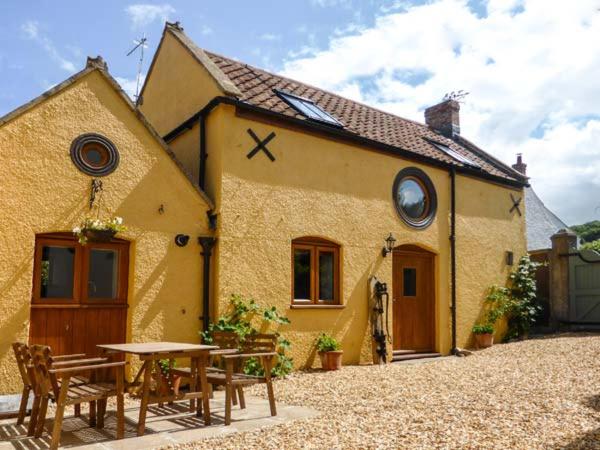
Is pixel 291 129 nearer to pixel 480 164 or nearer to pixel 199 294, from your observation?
pixel 199 294

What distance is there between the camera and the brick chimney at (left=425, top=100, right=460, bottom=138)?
16.4 m

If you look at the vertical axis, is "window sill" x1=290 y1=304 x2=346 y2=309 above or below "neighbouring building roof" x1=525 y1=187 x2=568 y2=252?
below

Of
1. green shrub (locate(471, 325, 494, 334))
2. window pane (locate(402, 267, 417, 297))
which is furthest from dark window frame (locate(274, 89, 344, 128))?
green shrub (locate(471, 325, 494, 334))

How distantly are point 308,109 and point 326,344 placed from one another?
4.41 m

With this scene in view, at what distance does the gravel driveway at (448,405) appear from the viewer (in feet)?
16.3

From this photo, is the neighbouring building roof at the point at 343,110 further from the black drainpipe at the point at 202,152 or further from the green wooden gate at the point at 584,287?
the green wooden gate at the point at 584,287

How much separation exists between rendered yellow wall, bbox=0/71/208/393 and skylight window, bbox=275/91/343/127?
2843mm

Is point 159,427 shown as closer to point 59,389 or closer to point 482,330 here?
point 59,389

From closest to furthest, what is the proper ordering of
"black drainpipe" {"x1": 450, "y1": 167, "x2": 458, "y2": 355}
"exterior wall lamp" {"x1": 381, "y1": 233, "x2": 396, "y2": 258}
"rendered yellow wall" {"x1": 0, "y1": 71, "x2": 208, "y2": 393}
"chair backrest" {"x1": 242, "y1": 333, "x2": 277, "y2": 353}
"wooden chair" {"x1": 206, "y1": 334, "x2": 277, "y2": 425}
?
1. "wooden chair" {"x1": 206, "y1": 334, "x2": 277, "y2": 425}
2. "rendered yellow wall" {"x1": 0, "y1": 71, "x2": 208, "y2": 393}
3. "chair backrest" {"x1": 242, "y1": 333, "x2": 277, "y2": 353}
4. "exterior wall lamp" {"x1": 381, "y1": 233, "x2": 396, "y2": 258}
5. "black drainpipe" {"x1": 450, "y1": 167, "x2": 458, "y2": 355}

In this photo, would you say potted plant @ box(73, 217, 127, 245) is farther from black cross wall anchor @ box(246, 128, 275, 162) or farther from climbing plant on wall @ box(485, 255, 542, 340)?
climbing plant on wall @ box(485, 255, 542, 340)

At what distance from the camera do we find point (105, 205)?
298 inches

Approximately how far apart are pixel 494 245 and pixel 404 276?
10.3ft

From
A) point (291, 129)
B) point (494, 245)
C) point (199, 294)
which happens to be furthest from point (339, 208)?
point (494, 245)

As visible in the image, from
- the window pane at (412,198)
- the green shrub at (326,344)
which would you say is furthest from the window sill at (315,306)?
the window pane at (412,198)
